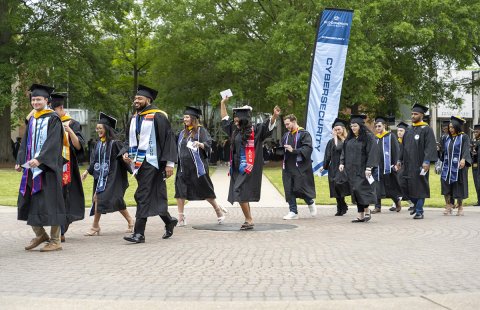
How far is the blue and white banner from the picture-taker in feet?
75.3

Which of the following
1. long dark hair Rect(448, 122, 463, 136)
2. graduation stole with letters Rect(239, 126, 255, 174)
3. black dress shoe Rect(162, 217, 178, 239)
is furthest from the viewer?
long dark hair Rect(448, 122, 463, 136)

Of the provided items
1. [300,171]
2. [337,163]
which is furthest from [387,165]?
[300,171]

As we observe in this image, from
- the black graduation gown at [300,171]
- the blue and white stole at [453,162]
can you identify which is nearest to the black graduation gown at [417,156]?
the blue and white stole at [453,162]

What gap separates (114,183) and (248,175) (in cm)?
199

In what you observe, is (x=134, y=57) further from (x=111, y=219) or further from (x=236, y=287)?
(x=236, y=287)

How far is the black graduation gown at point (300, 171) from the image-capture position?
1414cm

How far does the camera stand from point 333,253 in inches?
364

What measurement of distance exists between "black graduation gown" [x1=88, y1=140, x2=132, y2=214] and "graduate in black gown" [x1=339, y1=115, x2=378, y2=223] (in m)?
3.98

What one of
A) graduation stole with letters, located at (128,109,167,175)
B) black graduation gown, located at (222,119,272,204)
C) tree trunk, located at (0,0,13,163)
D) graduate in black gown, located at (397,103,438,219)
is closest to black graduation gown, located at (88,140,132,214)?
graduation stole with letters, located at (128,109,167,175)

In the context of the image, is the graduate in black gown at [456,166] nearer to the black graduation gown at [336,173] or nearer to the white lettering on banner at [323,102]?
the black graduation gown at [336,173]

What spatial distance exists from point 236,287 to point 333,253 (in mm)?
2553

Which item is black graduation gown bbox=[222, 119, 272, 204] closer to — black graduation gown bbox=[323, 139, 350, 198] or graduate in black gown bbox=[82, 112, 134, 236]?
graduate in black gown bbox=[82, 112, 134, 236]

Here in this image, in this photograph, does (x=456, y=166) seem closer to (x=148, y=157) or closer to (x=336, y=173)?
(x=336, y=173)

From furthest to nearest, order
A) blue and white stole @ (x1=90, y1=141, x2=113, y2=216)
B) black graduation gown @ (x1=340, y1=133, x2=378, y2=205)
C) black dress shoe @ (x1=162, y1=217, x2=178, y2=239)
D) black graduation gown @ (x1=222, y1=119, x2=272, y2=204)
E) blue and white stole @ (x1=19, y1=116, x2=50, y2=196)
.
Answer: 1. black graduation gown @ (x1=340, y1=133, x2=378, y2=205)
2. black graduation gown @ (x1=222, y1=119, x2=272, y2=204)
3. blue and white stole @ (x1=90, y1=141, x2=113, y2=216)
4. black dress shoe @ (x1=162, y1=217, x2=178, y2=239)
5. blue and white stole @ (x1=19, y1=116, x2=50, y2=196)
